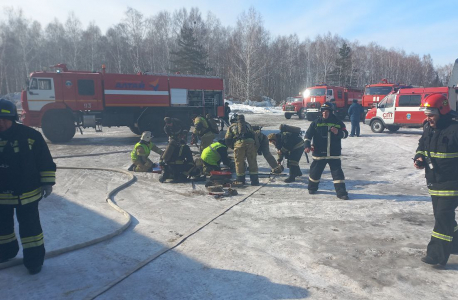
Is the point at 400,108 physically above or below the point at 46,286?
above

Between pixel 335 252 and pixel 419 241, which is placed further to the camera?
pixel 419 241

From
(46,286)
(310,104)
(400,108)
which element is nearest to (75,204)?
(46,286)

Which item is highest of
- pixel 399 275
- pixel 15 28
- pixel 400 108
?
pixel 15 28

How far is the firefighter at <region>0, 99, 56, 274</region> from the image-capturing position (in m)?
3.22

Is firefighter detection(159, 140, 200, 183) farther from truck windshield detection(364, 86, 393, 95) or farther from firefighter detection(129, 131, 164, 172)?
truck windshield detection(364, 86, 393, 95)

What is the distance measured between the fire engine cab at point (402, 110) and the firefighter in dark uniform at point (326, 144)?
34.8 ft

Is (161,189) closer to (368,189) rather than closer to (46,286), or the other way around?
(46,286)

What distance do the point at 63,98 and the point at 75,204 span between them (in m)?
8.92

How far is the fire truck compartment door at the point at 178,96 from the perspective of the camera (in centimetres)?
1518

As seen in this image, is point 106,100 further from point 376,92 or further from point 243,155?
point 376,92

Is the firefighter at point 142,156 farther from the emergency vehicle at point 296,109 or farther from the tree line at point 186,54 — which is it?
the tree line at point 186,54

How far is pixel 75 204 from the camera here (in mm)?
5613

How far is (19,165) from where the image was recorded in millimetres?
3240

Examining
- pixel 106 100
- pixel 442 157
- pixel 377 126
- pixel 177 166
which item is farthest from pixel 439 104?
pixel 377 126
